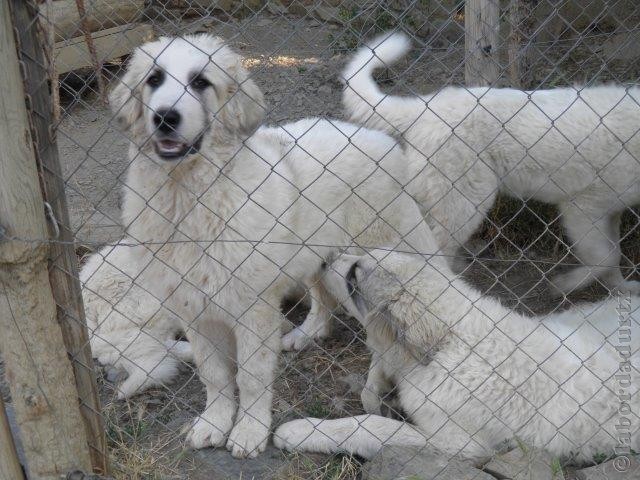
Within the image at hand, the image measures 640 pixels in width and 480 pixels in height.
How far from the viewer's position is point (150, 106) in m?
2.41

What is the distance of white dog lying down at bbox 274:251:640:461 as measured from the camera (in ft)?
8.81

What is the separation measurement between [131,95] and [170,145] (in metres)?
0.28

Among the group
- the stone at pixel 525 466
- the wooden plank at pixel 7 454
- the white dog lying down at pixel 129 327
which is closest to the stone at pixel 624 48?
the stone at pixel 525 466

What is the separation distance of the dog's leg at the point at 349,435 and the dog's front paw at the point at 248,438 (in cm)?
6

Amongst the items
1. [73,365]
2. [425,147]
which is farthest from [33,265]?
[425,147]

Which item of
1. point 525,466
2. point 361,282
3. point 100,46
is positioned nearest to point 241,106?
point 361,282

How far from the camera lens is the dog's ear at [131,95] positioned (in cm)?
258

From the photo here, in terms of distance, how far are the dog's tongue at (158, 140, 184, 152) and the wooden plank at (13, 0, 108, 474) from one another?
0.53 meters

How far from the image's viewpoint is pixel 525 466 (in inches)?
101

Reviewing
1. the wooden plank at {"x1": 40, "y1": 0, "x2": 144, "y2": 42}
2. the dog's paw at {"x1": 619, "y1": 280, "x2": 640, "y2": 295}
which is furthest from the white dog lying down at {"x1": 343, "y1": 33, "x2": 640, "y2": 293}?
the wooden plank at {"x1": 40, "y1": 0, "x2": 144, "y2": 42}

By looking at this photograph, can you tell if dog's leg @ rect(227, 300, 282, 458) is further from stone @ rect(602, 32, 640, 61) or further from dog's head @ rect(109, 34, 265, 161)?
stone @ rect(602, 32, 640, 61)

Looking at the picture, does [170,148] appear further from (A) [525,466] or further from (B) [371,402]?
(A) [525,466]

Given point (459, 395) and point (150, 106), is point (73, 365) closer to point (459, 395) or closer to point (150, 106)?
point (150, 106)

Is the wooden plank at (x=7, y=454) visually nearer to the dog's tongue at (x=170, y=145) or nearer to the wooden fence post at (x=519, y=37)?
the dog's tongue at (x=170, y=145)
